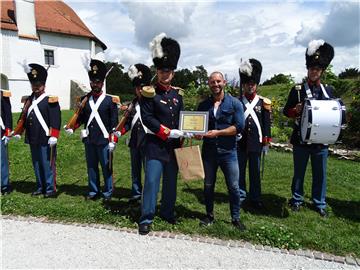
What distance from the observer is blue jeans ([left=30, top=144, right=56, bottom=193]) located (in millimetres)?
6125

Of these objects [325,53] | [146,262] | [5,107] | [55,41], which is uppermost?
[55,41]

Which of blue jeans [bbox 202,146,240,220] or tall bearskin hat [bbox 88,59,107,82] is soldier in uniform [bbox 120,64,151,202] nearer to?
tall bearskin hat [bbox 88,59,107,82]

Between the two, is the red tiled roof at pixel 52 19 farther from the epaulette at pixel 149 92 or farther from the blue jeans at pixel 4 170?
the epaulette at pixel 149 92

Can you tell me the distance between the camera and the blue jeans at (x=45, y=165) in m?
6.12

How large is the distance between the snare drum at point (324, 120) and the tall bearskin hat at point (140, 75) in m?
2.45

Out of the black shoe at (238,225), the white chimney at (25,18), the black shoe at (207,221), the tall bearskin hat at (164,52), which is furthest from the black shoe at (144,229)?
the white chimney at (25,18)

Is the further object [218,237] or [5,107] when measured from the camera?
[5,107]

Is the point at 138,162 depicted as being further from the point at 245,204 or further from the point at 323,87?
the point at 323,87

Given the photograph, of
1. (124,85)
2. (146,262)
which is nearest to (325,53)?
(146,262)

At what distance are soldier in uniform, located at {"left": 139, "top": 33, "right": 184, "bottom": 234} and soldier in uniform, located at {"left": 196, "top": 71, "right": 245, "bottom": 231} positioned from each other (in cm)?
41

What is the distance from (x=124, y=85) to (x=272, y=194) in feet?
135

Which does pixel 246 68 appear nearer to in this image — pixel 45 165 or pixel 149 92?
pixel 149 92

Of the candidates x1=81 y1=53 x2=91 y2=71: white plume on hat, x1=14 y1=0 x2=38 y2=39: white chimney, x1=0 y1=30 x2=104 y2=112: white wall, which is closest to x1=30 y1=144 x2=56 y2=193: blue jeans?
x1=81 y1=53 x2=91 y2=71: white plume on hat

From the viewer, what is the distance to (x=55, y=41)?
31297 mm
